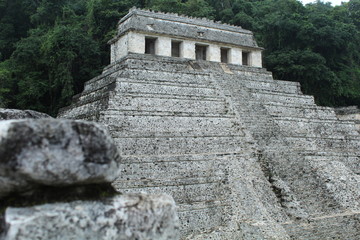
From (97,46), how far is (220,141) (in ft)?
53.8

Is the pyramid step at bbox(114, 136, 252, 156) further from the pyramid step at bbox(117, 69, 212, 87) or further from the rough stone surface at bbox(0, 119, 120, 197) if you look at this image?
the rough stone surface at bbox(0, 119, 120, 197)

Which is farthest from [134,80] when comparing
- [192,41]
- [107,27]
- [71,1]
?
[71,1]

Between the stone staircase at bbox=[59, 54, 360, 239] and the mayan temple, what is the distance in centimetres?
3

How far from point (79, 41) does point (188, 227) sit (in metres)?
18.5

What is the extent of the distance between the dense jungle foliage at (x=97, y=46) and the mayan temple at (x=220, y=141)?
270 inches

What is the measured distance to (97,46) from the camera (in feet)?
82.4

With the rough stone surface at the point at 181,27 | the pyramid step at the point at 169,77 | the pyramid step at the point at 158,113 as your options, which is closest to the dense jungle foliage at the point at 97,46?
the rough stone surface at the point at 181,27

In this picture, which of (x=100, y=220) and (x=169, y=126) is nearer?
(x=100, y=220)

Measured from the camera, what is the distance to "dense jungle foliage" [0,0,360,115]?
Answer: 22.9 m

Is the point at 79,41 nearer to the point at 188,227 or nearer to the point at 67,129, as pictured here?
the point at 188,227

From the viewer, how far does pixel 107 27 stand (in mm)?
28328

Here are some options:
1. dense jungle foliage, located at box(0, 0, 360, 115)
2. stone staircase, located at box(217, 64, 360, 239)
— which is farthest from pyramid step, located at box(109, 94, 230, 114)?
dense jungle foliage, located at box(0, 0, 360, 115)

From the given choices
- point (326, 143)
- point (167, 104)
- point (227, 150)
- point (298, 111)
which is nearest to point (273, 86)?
point (298, 111)

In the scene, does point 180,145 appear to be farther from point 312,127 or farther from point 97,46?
point 97,46
